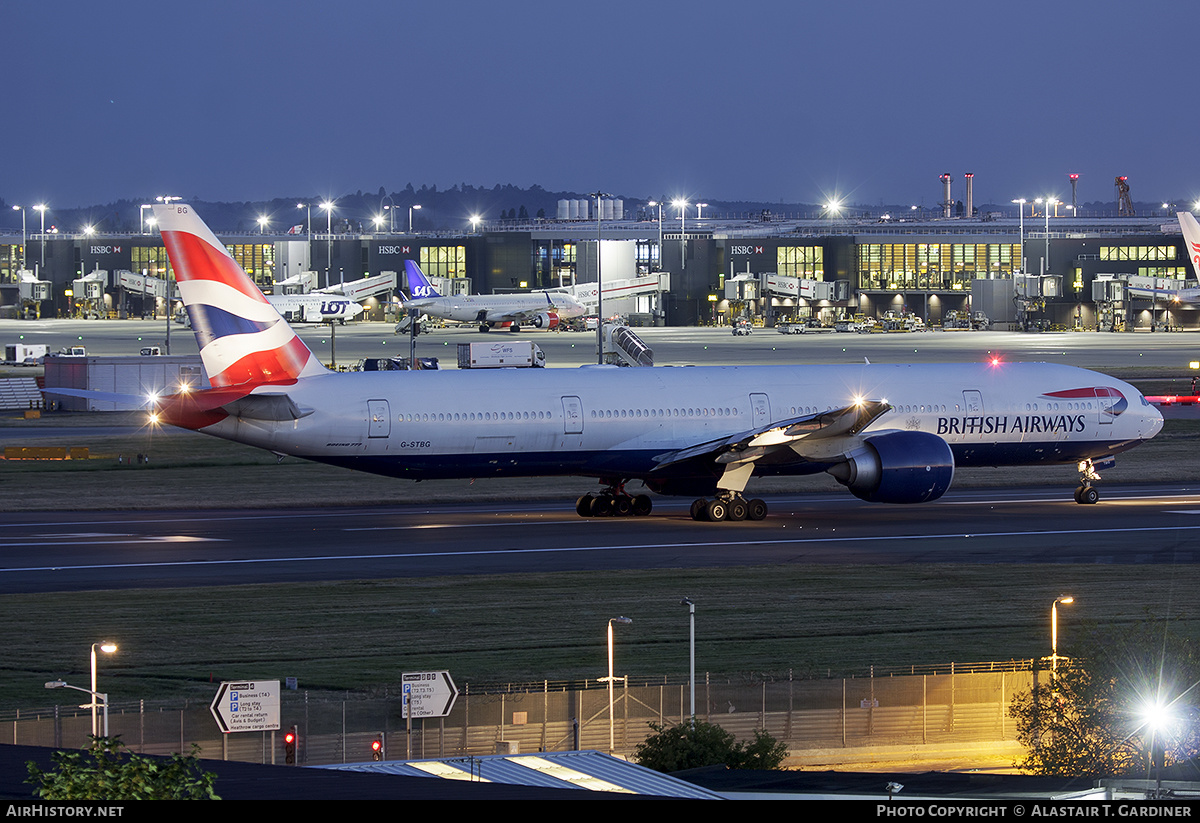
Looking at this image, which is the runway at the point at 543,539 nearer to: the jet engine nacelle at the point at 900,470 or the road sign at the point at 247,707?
the jet engine nacelle at the point at 900,470

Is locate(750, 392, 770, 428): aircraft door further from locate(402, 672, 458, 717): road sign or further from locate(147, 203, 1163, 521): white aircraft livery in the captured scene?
locate(402, 672, 458, 717): road sign

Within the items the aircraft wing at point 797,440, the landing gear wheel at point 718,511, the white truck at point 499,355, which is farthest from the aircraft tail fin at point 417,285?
the aircraft wing at point 797,440

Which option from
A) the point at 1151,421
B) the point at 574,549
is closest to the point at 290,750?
the point at 574,549

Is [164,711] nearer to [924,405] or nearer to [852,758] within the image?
[852,758]

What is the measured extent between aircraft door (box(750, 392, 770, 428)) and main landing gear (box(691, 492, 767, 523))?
88.0 inches

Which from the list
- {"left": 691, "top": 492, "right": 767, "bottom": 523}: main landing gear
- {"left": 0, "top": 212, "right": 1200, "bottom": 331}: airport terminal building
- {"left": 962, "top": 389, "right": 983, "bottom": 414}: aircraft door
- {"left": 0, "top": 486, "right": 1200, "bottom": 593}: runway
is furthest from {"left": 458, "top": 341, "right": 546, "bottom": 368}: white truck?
{"left": 0, "top": 212, "right": 1200, "bottom": 331}: airport terminal building

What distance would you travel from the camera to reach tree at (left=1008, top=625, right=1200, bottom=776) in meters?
22.8

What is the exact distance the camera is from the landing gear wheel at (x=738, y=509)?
4644cm

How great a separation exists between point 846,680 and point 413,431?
68.1 feet

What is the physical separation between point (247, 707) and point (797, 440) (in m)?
24.6

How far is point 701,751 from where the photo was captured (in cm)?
2348

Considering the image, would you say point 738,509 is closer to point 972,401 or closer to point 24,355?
point 972,401

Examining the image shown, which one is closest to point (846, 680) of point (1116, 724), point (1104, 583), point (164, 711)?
point (1116, 724)
